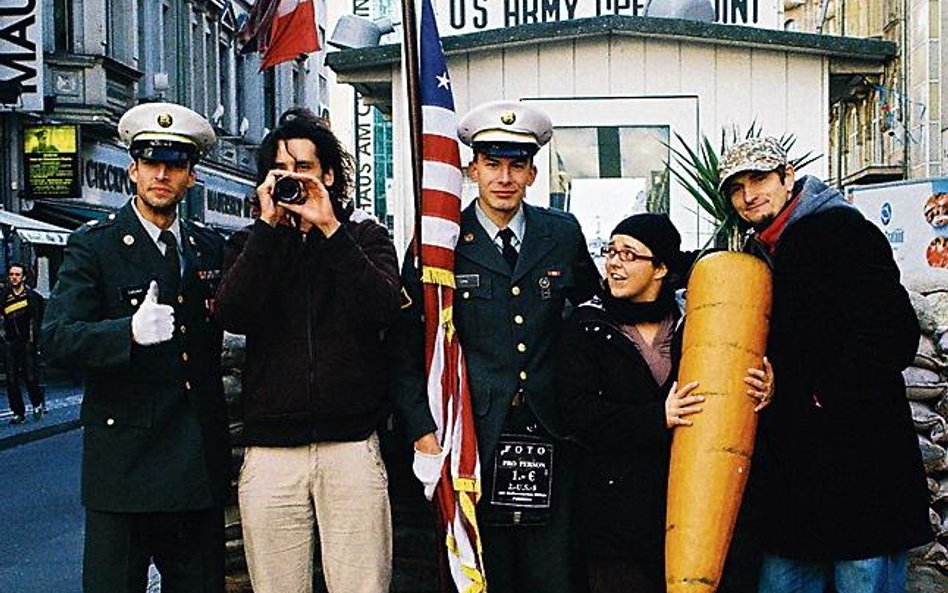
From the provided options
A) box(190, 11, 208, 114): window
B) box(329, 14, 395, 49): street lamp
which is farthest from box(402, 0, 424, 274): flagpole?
box(190, 11, 208, 114): window

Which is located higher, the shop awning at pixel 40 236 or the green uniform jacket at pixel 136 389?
the shop awning at pixel 40 236

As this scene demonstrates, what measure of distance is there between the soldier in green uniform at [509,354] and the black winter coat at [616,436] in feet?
0.45

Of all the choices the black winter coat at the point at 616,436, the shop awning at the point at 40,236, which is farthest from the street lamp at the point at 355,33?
the shop awning at the point at 40,236

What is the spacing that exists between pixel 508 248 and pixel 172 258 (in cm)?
112

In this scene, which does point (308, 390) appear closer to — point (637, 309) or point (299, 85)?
point (637, 309)

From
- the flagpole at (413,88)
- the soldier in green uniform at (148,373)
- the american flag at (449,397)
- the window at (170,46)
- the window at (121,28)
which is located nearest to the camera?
the soldier in green uniform at (148,373)

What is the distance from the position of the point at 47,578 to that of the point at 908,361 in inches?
225

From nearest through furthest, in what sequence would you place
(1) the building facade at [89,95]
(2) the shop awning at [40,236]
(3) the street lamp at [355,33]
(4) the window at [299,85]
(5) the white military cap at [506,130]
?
(5) the white military cap at [506,130], (3) the street lamp at [355,33], (2) the shop awning at [40,236], (1) the building facade at [89,95], (4) the window at [299,85]

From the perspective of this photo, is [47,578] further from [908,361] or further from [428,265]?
[908,361]

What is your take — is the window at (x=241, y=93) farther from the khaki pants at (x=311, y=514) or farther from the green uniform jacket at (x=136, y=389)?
the khaki pants at (x=311, y=514)

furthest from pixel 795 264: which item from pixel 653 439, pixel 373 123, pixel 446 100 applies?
pixel 373 123

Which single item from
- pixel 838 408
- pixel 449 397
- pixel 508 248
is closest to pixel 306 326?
pixel 449 397

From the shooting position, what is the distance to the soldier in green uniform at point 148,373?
164 inches

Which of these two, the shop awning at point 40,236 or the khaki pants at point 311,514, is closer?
the khaki pants at point 311,514
